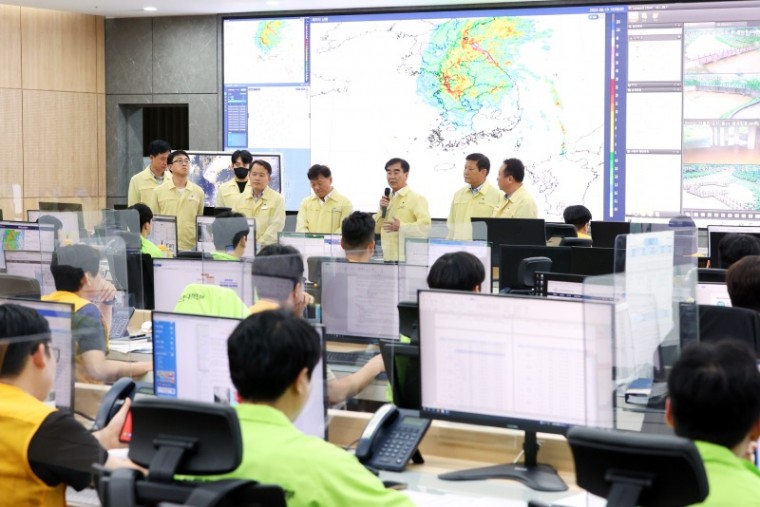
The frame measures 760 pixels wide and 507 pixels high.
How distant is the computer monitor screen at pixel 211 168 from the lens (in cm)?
1072

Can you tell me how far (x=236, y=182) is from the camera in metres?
9.77

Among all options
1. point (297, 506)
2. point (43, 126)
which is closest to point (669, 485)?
point (297, 506)

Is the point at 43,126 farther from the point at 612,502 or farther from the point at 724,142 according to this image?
the point at 612,502

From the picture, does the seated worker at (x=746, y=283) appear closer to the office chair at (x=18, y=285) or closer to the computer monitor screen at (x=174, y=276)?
the computer monitor screen at (x=174, y=276)

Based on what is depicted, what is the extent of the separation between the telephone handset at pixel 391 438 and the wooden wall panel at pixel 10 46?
926cm

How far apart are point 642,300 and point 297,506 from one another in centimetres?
143

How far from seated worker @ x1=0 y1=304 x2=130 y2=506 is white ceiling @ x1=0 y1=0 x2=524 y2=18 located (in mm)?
7965

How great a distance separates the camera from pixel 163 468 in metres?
1.86

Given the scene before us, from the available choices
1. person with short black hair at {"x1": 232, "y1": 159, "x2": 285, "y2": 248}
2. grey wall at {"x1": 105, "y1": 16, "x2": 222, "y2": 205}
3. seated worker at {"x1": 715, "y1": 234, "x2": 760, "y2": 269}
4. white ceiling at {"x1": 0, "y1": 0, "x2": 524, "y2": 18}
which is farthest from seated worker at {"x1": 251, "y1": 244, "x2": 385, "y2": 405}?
grey wall at {"x1": 105, "y1": 16, "x2": 222, "y2": 205}

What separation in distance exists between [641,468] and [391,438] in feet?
4.78

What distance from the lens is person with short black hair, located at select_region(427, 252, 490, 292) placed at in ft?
11.6

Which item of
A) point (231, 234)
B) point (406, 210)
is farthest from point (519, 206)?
point (231, 234)

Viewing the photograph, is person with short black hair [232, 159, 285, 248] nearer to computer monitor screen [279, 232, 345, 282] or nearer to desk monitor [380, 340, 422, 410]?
computer monitor screen [279, 232, 345, 282]

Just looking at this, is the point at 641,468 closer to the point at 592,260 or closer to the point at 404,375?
the point at 404,375
